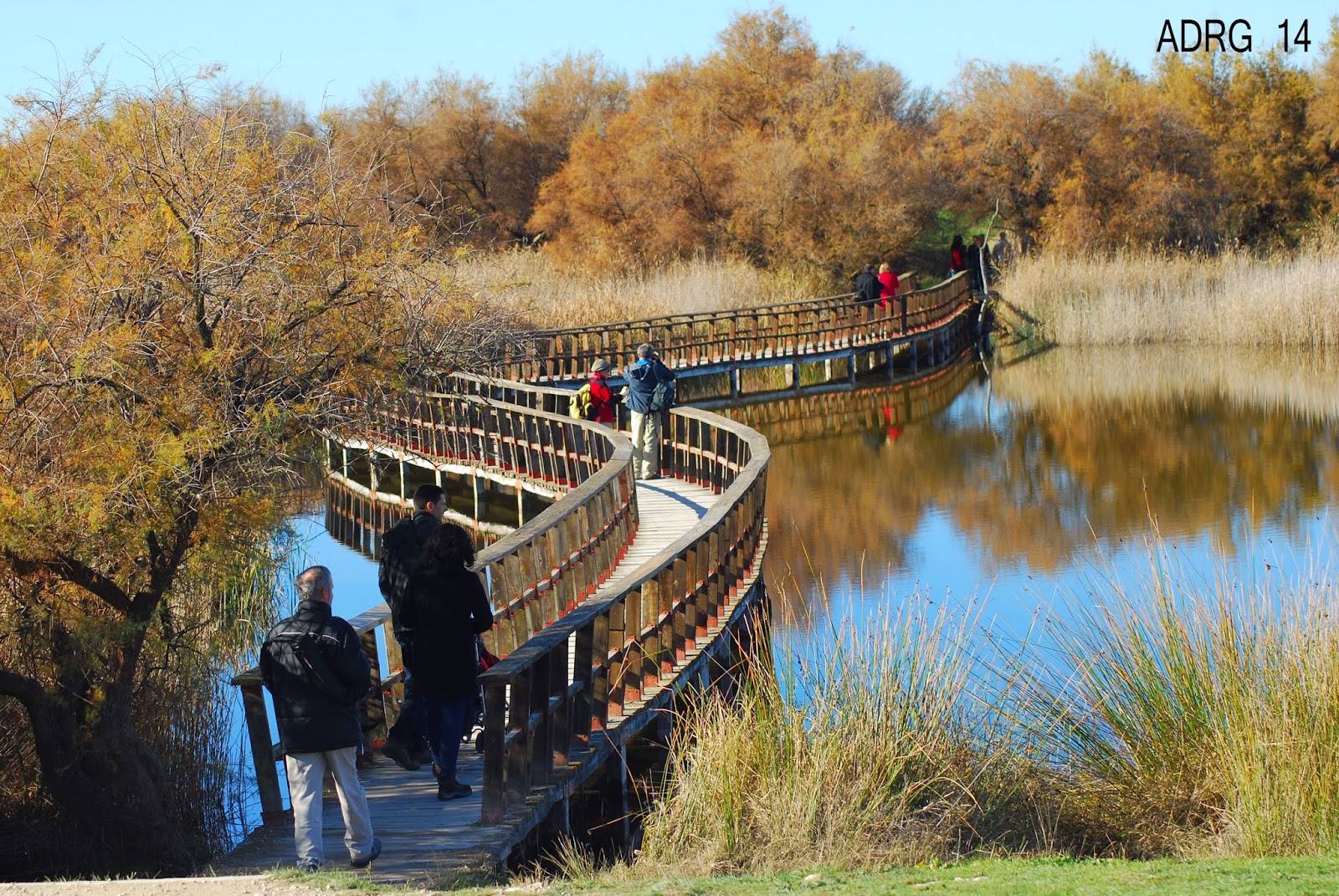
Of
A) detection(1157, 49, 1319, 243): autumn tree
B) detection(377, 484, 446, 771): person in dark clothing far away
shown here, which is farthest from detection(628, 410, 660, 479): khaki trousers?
detection(1157, 49, 1319, 243): autumn tree

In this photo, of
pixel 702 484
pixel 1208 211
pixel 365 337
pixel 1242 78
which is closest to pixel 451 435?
pixel 702 484

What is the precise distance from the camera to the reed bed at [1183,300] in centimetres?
3278

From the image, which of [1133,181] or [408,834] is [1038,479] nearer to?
[408,834]

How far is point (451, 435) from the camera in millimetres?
23406

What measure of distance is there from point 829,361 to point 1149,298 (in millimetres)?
7676

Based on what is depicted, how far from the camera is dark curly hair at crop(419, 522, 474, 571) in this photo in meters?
7.60

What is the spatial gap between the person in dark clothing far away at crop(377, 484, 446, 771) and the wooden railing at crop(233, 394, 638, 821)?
225mm

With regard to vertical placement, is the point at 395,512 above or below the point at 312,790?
below

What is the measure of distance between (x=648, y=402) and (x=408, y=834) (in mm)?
11215

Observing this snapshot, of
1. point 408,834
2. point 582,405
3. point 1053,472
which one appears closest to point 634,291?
point 1053,472

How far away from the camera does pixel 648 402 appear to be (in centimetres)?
1833

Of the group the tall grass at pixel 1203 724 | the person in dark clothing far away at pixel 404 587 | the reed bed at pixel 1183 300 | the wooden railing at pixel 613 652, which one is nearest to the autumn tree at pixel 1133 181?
the reed bed at pixel 1183 300

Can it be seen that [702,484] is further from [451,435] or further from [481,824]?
[481,824]

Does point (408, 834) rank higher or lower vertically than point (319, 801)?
lower
